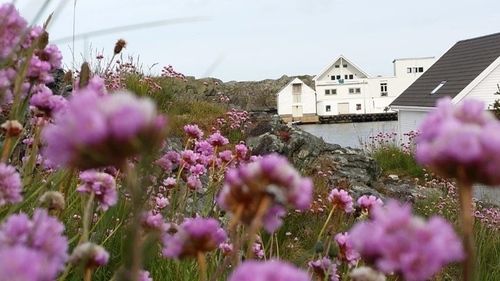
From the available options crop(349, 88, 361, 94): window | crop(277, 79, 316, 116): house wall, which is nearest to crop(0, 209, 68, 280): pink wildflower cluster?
crop(277, 79, 316, 116): house wall

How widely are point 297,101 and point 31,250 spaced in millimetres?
50352

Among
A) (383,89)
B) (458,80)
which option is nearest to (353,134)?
(458,80)

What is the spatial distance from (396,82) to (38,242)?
168 ft

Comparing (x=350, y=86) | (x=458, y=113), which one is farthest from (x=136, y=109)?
(x=350, y=86)

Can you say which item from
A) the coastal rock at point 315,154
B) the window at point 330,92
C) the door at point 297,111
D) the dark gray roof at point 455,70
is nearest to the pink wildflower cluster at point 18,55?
the coastal rock at point 315,154

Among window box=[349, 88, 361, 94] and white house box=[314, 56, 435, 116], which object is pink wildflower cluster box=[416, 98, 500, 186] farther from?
window box=[349, 88, 361, 94]

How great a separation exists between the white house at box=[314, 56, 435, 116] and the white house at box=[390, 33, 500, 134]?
21523 millimetres

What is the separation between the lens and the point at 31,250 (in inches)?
22.2

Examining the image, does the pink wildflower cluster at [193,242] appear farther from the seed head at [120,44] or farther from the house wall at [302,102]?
the house wall at [302,102]

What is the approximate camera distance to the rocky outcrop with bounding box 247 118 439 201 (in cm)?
1006

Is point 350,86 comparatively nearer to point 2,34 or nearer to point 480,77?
point 480,77

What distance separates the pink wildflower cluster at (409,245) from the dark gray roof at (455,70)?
75.1 feet

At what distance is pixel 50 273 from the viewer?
0.54 m

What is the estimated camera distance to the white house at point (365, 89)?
164 feet
